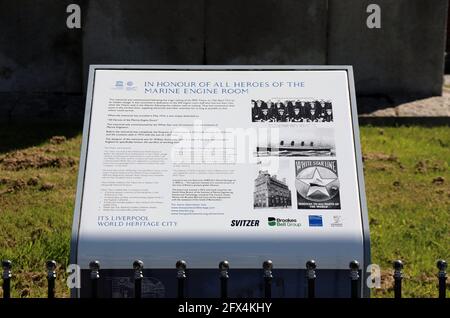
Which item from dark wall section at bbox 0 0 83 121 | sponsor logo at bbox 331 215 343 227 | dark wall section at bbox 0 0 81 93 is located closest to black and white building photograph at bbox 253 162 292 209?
sponsor logo at bbox 331 215 343 227

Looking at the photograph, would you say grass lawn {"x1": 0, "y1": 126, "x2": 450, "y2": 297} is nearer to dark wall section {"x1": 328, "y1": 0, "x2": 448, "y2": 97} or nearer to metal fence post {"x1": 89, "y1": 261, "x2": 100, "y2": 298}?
dark wall section {"x1": 328, "y1": 0, "x2": 448, "y2": 97}

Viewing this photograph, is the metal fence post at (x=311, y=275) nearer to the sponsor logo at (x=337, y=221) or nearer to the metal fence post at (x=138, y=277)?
the sponsor logo at (x=337, y=221)

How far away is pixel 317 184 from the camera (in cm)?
517

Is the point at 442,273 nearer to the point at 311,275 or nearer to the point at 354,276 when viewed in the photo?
the point at 354,276

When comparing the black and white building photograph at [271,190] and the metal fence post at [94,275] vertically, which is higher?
the black and white building photograph at [271,190]

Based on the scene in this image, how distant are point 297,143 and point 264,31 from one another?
7042 millimetres

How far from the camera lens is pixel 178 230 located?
502cm

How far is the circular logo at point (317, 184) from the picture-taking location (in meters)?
5.16

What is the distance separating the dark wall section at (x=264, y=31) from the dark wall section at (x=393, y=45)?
30cm

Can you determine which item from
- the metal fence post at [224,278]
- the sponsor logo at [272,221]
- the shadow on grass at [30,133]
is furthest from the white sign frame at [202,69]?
the shadow on grass at [30,133]

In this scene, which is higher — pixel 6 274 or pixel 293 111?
pixel 293 111

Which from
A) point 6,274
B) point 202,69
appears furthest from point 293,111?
point 6,274

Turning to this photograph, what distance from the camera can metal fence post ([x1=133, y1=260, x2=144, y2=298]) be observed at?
15.7 ft
